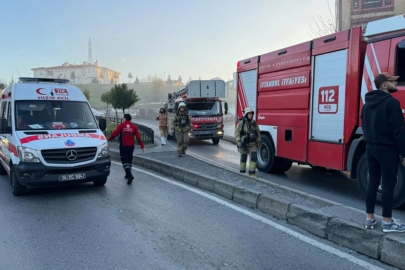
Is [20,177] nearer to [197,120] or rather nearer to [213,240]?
[213,240]

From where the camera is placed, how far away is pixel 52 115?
7199mm

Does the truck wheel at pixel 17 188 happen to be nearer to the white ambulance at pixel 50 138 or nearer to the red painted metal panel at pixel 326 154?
the white ambulance at pixel 50 138

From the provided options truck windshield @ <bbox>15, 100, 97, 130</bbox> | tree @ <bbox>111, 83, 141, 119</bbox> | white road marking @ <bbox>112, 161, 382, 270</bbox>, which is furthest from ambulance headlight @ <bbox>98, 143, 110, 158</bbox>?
tree @ <bbox>111, 83, 141, 119</bbox>

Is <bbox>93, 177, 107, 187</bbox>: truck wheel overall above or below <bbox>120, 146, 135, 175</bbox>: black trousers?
below

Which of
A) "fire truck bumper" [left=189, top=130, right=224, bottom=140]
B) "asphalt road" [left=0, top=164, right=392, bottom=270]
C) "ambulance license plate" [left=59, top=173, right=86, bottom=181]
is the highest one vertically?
"fire truck bumper" [left=189, top=130, right=224, bottom=140]

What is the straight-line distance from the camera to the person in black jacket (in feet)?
12.3

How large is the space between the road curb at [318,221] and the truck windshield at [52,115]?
289 centimetres

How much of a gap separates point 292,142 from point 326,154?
1.15 m

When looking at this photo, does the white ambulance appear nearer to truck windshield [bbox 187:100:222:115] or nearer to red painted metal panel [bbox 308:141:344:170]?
red painted metal panel [bbox 308:141:344:170]

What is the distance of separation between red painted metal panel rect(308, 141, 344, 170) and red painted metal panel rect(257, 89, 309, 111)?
36.1 inches

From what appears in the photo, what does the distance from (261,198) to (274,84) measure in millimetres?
3690

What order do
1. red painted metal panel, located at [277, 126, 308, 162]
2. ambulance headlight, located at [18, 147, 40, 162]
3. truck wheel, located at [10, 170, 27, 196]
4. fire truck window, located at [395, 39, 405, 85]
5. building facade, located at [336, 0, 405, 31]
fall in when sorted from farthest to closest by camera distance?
building facade, located at [336, 0, 405, 31]
red painted metal panel, located at [277, 126, 308, 162]
truck wheel, located at [10, 170, 27, 196]
ambulance headlight, located at [18, 147, 40, 162]
fire truck window, located at [395, 39, 405, 85]

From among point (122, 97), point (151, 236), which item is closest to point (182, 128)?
point (151, 236)

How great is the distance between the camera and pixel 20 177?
20.0ft
